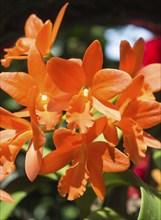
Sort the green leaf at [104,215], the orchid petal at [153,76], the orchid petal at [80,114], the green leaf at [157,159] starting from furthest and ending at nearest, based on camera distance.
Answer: the green leaf at [157,159] → the green leaf at [104,215] → the orchid petal at [153,76] → the orchid petal at [80,114]

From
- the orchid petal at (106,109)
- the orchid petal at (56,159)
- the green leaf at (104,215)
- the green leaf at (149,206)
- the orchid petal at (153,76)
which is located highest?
the orchid petal at (106,109)

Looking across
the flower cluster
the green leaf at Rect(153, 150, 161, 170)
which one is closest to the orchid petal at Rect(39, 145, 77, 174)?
the flower cluster

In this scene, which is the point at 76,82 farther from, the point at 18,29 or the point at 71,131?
the point at 18,29

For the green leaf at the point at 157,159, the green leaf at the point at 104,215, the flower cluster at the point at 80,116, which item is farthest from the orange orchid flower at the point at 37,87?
the green leaf at the point at 157,159

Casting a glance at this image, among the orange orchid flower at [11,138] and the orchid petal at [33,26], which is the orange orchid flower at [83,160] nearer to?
the orange orchid flower at [11,138]

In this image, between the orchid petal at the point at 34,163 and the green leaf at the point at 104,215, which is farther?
the green leaf at the point at 104,215

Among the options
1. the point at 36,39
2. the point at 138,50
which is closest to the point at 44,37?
the point at 36,39

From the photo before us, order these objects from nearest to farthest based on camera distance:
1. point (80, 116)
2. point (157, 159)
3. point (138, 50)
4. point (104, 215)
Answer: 1. point (80, 116)
2. point (138, 50)
3. point (104, 215)
4. point (157, 159)

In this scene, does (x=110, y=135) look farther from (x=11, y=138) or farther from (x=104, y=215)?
(x=104, y=215)

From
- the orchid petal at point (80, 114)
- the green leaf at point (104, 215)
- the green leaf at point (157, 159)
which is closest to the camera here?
the orchid petal at point (80, 114)
